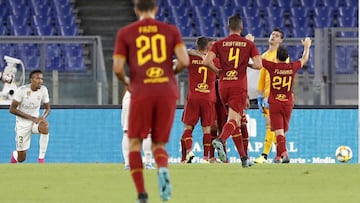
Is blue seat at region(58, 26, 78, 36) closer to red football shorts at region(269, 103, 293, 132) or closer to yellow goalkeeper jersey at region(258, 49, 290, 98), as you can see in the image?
yellow goalkeeper jersey at region(258, 49, 290, 98)

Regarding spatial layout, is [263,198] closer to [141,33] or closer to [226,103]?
[141,33]

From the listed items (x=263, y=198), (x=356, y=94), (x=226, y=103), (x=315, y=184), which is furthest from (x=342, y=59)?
(x=263, y=198)

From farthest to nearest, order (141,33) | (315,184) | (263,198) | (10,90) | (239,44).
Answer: (10,90) → (239,44) → (315,184) → (263,198) → (141,33)

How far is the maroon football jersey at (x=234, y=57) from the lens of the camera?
16.5 metres

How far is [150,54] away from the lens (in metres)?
10.7

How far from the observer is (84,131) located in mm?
23797

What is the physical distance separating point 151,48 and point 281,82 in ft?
27.6

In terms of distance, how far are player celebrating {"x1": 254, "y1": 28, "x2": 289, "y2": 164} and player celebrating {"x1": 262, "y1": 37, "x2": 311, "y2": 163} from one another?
3.46 ft

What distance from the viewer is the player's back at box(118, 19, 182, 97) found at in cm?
1068

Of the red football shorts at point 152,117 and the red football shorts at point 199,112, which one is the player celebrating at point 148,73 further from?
the red football shorts at point 199,112

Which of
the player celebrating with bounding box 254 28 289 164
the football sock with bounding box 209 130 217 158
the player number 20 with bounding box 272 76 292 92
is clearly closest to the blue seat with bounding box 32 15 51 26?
the player celebrating with bounding box 254 28 289 164

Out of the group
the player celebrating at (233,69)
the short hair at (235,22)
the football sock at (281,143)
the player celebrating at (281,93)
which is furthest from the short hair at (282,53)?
the short hair at (235,22)

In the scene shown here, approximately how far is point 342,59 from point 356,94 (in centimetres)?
74

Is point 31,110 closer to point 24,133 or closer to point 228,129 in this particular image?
point 24,133
